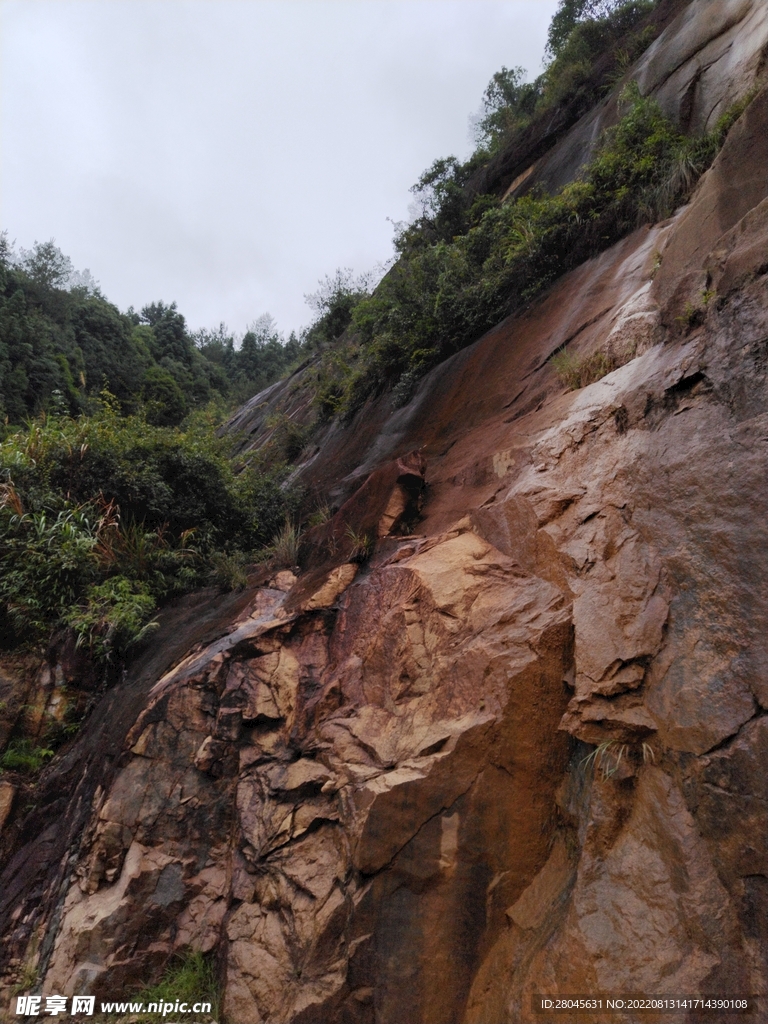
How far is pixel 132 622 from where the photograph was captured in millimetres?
7742

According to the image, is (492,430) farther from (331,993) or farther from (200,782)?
(331,993)

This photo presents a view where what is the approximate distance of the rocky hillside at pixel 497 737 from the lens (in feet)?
10.9

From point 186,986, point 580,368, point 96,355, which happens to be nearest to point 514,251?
point 580,368

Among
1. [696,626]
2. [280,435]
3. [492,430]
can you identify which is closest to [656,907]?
[696,626]

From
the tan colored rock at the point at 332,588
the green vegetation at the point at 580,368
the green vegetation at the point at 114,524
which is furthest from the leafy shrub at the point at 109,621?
the green vegetation at the point at 580,368

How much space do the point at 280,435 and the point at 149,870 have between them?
10298 millimetres

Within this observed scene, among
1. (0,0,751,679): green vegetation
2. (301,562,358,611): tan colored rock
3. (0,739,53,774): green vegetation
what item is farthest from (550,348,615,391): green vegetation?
(0,739,53,774): green vegetation

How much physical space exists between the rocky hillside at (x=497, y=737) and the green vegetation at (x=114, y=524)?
4.44 feet

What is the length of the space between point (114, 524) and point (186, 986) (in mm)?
5797

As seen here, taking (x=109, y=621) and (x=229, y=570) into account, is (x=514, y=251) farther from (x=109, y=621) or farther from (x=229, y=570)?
(x=109, y=621)

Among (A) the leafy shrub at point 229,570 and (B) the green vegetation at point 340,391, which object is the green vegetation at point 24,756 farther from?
(A) the leafy shrub at point 229,570

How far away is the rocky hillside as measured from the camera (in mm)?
3336

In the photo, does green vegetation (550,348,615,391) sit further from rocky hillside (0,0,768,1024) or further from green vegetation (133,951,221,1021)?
green vegetation (133,951,221,1021)

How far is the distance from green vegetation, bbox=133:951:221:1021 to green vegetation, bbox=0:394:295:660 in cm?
372
